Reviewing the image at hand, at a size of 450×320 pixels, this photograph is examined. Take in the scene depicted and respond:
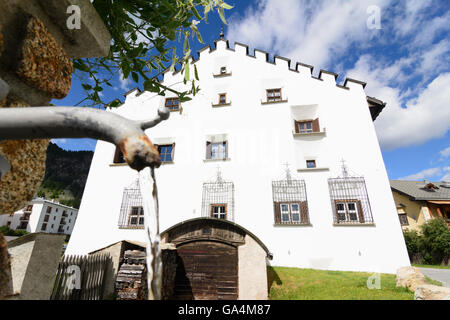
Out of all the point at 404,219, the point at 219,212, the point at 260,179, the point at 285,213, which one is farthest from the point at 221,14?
the point at 404,219

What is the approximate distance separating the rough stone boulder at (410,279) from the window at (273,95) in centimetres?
1002

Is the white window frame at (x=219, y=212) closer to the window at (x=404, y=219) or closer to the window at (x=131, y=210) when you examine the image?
the window at (x=131, y=210)

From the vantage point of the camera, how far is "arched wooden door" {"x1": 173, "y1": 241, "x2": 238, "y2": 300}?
679 cm

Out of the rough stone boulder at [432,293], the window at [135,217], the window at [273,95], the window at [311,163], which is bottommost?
the rough stone boulder at [432,293]

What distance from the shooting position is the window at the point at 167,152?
12625 millimetres

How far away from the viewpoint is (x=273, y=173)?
10.8 m

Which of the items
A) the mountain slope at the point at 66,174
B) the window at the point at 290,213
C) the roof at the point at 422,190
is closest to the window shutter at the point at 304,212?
the window at the point at 290,213

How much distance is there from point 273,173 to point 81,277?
8552mm

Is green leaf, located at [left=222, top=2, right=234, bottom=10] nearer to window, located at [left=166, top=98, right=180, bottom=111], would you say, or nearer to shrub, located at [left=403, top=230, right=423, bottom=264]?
→ window, located at [left=166, top=98, right=180, bottom=111]

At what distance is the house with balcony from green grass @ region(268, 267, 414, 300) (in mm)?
632

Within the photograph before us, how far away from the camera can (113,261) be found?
6754 millimetres

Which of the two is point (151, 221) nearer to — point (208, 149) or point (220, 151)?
point (220, 151)

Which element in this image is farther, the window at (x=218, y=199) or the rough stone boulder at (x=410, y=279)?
the window at (x=218, y=199)
